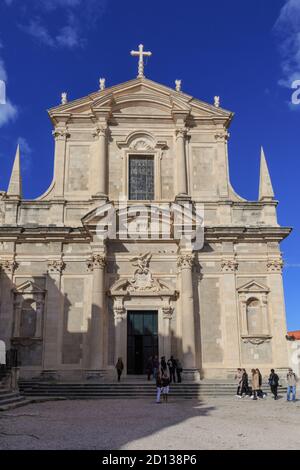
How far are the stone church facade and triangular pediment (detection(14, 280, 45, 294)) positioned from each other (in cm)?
5

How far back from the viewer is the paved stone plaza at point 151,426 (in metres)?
8.32

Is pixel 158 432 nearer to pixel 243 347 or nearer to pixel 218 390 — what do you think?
pixel 218 390

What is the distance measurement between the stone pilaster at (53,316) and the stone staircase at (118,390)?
1.62 m

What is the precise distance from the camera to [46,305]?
2131cm

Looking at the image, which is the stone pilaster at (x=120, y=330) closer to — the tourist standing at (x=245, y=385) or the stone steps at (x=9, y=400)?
the tourist standing at (x=245, y=385)

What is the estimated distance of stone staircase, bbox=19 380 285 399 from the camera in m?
18.1

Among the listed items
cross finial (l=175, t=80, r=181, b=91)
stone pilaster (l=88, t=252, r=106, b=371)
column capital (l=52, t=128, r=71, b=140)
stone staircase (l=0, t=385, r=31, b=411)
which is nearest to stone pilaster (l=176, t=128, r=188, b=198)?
cross finial (l=175, t=80, r=181, b=91)

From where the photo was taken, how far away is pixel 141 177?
2367 cm

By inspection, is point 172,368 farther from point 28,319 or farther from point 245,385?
point 28,319

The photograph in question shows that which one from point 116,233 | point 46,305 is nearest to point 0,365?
point 46,305

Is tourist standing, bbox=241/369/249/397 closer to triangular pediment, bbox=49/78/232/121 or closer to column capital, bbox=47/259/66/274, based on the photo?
column capital, bbox=47/259/66/274

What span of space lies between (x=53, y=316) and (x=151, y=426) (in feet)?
37.6

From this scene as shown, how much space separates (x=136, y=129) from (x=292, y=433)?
17.2 metres

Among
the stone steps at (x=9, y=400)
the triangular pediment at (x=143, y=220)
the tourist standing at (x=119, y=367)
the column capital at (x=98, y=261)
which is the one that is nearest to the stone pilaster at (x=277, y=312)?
the triangular pediment at (x=143, y=220)
